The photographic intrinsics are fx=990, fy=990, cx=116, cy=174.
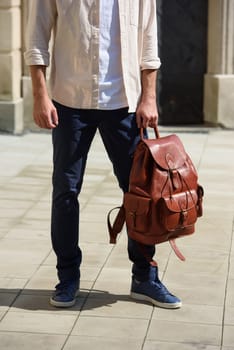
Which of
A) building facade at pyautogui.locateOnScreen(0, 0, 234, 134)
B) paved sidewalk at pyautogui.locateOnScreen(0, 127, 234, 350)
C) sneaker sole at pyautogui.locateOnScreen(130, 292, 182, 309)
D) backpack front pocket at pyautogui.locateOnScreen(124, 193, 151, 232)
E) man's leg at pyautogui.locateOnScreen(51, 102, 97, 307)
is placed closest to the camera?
paved sidewalk at pyautogui.locateOnScreen(0, 127, 234, 350)

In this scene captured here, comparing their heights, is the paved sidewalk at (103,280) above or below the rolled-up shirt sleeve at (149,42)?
below

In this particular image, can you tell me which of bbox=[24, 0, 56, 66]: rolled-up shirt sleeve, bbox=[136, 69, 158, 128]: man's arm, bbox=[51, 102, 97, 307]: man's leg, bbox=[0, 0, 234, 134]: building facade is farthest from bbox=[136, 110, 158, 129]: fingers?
bbox=[0, 0, 234, 134]: building facade

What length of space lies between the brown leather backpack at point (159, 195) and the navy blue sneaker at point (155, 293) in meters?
0.35

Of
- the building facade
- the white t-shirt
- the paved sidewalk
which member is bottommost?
the paved sidewalk

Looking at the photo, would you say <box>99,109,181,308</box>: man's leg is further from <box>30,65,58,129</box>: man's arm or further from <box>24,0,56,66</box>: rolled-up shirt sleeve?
<box>24,0,56,66</box>: rolled-up shirt sleeve

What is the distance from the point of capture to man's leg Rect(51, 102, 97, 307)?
4848 millimetres

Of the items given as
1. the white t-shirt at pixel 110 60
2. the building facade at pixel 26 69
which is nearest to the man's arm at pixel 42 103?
the white t-shirt at pixel 110 60

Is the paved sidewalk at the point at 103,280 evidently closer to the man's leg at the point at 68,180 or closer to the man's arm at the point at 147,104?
the man's leg at the point at 68,180

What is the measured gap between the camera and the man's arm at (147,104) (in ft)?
15.9

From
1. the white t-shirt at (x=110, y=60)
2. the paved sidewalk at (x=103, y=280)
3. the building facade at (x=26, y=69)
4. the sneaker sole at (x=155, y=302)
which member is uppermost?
the white t-shirt at (x=110, y=60)

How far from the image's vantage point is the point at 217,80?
11.0 metres

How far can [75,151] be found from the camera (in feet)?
16.0

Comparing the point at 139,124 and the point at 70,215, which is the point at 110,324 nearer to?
the point at 70,215

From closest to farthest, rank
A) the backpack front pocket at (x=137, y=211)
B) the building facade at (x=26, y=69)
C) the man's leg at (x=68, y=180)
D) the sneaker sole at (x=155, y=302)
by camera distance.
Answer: the backpack front pocket at (x=137, y=211)
the man's leg at (x=68, y=180)
the sneaker sole at (x=155, y=302)
the building facade at (x=26, y=69)
